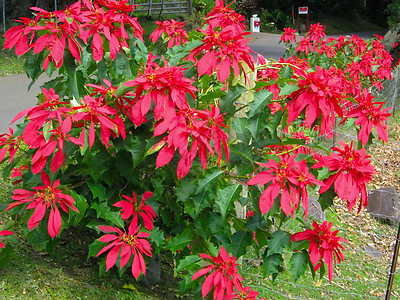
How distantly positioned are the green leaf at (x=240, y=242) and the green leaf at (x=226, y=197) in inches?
9.3

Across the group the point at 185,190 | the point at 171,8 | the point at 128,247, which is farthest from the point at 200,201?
the point at 171,8

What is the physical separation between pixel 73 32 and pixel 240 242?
112cm

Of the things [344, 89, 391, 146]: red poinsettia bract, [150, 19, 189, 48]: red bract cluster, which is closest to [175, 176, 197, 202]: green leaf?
[344, 89, 391, 146]: red poinsettia bract

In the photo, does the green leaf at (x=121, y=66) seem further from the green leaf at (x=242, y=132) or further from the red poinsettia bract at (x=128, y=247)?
the red poinsettia bract at (x=128, y=247)

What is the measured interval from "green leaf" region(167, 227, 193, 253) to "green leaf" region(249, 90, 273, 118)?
2.05 ft

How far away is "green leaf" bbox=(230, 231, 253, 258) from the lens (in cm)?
210

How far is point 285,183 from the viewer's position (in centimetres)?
179

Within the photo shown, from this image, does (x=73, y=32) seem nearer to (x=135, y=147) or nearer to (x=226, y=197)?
(x=135, y=147)

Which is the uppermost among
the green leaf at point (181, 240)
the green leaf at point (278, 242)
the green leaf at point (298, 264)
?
the green leaf at point (278, 242)

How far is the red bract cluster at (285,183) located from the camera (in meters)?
1.73

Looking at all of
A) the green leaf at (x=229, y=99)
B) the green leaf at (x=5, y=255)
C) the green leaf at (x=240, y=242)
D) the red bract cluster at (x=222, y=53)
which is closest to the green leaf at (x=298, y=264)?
the green leaf at (x=240, y=242)

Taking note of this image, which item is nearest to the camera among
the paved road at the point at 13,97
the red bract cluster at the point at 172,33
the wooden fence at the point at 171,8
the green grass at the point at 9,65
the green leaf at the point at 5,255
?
the green leaf at the point at 5,255

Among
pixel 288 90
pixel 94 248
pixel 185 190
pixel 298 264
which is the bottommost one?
pixel 298 264

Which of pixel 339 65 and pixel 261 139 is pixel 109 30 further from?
pixel 339 65
